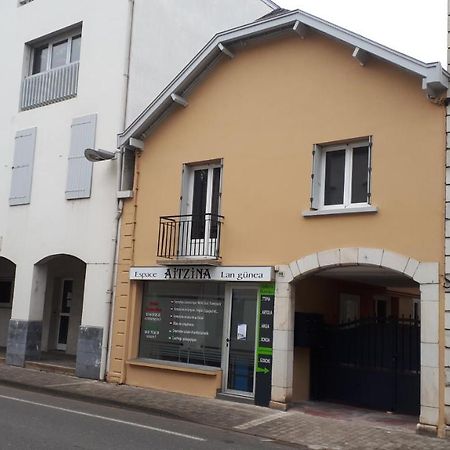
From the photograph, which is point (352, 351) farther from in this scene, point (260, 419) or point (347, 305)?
point (260, 419)

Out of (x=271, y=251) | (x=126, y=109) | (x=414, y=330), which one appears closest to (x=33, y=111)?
(x=126, y=109)

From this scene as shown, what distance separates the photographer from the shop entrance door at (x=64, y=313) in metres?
18.3

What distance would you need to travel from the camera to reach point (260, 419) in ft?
33.1

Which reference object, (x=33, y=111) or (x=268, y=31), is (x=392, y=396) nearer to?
(x=268, y=31)

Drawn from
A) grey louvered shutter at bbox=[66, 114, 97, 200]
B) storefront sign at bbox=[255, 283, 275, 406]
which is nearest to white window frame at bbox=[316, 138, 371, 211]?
storefront sign at bbox=[255, 283, 275, 406]

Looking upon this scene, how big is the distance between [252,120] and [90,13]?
607cm

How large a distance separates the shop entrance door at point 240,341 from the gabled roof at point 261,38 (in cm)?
414

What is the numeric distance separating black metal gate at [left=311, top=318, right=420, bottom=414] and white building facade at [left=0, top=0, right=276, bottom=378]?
4744 mm

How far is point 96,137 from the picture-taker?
1477 centimetres

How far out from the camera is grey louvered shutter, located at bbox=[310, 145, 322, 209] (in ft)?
36.4

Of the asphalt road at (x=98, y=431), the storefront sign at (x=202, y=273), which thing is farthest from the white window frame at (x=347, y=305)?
the asphalt road at (x=98, y=431)

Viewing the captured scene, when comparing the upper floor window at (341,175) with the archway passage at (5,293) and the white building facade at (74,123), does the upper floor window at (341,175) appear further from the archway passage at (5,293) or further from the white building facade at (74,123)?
the archway passage at (5,293)

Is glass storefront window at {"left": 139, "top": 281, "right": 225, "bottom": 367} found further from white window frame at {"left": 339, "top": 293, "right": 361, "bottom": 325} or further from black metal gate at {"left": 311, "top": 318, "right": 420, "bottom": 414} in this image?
white window frame at {"left": 339, "top": 293, "right": 361, "bottom": 325}

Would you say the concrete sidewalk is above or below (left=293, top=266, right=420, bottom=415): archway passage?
below
